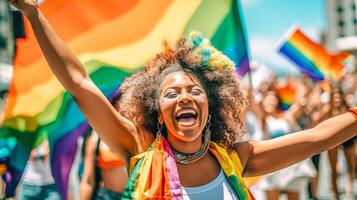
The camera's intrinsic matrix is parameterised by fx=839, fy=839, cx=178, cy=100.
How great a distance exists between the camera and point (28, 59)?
6473mm

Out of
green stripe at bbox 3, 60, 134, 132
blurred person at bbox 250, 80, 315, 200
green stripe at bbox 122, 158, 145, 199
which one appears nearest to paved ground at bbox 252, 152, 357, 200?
blurred person at bbox 250, 80, 315, 200

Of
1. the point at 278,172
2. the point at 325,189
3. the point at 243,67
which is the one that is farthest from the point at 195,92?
the point at 325,189

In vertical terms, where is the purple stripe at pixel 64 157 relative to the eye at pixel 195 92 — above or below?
below

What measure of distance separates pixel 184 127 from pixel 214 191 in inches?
11.3

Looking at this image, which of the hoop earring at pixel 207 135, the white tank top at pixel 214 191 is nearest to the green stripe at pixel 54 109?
the hoop earring at pixel 207 135

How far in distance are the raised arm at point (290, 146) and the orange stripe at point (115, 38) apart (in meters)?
2.49

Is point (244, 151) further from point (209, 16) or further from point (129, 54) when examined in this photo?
point (129, 54)

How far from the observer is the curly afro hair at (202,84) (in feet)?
11.8

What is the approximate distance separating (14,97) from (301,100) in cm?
384

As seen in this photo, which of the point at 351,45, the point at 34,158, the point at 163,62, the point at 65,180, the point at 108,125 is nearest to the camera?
the point at 108,125

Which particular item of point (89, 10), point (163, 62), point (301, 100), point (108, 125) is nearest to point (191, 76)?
point (163, 62)

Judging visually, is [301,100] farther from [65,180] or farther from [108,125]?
[108,125]

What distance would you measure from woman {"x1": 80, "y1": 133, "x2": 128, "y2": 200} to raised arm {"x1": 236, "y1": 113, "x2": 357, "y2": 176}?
2.24 m

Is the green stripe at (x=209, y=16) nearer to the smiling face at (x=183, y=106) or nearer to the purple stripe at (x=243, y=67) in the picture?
the purple stripe at (x=243, y=67)
